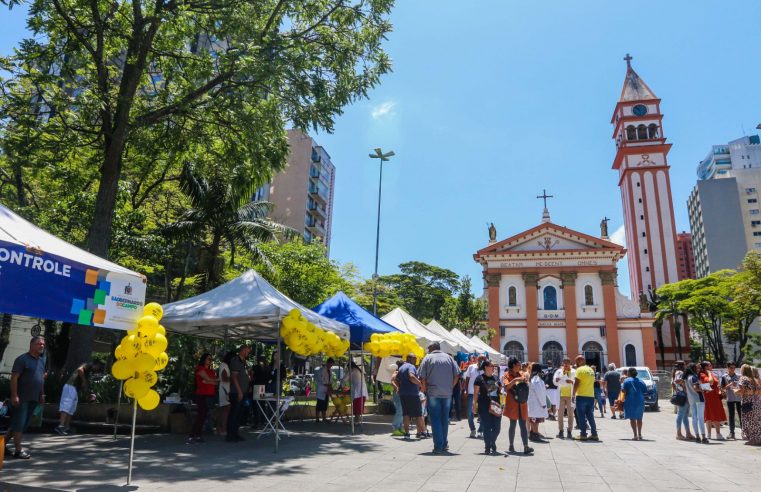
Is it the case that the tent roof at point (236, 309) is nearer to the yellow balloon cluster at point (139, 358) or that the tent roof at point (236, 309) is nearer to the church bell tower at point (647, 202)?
the yellow balloon cluster at point (139, 358)

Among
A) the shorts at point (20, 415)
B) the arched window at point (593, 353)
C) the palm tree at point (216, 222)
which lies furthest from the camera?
the arched window at point (593, 353)

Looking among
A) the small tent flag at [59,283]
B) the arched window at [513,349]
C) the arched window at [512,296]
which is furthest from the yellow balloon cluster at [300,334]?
the arched window at [512,296]

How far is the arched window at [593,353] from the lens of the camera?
42.4m

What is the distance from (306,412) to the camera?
1464 cm

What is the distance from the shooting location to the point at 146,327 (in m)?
6.05

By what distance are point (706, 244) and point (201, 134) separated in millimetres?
96645

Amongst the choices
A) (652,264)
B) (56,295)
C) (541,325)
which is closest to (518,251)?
(541,325)

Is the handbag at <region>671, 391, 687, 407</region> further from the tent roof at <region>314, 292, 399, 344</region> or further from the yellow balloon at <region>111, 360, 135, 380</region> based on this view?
the yellow balloon at <region>111, 360, 135, 380</region>

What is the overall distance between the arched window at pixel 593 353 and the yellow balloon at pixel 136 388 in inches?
1651

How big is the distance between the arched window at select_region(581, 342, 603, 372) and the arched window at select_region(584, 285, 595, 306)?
11.3 ft

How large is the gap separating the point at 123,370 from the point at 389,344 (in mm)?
7230

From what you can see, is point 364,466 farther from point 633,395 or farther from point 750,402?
point 750,402

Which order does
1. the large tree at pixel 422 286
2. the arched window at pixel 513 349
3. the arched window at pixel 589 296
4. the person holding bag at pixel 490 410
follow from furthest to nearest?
the large tree at pixel 422 286 → the arched window at pixel 513 349 → the arched window at pixel 589 296 → the person holding bag at pixel 490 410

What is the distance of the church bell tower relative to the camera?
173ft
